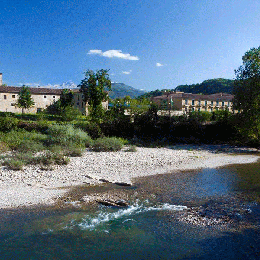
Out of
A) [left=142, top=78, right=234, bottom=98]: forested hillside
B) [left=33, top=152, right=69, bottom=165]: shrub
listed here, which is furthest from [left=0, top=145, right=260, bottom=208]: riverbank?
[left=142, top=78, right=234, bottom=98]: forested hillside

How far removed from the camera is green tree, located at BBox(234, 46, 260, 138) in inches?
1003

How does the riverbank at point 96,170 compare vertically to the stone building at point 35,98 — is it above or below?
below

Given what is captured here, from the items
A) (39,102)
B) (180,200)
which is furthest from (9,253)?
(39,102)

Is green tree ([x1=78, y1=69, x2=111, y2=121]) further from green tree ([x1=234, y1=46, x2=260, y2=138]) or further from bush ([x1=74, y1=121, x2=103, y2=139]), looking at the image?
green tree ([x1=234, y1=46, x2=260, y2=138])

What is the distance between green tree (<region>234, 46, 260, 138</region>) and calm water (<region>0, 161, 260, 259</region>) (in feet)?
49.5

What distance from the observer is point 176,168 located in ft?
59.6

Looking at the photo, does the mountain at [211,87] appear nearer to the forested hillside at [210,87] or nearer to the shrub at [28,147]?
the forested hillside at [210,87]

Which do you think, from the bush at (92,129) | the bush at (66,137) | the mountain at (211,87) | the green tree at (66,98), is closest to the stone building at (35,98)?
the green tree at (66,98)

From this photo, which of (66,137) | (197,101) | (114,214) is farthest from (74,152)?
(197,101)

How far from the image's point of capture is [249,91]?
84.2 ft

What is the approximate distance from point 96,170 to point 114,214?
660cm

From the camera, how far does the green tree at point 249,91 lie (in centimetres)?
2548

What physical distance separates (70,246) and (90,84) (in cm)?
3115

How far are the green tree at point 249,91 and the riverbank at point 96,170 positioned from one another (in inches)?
114
